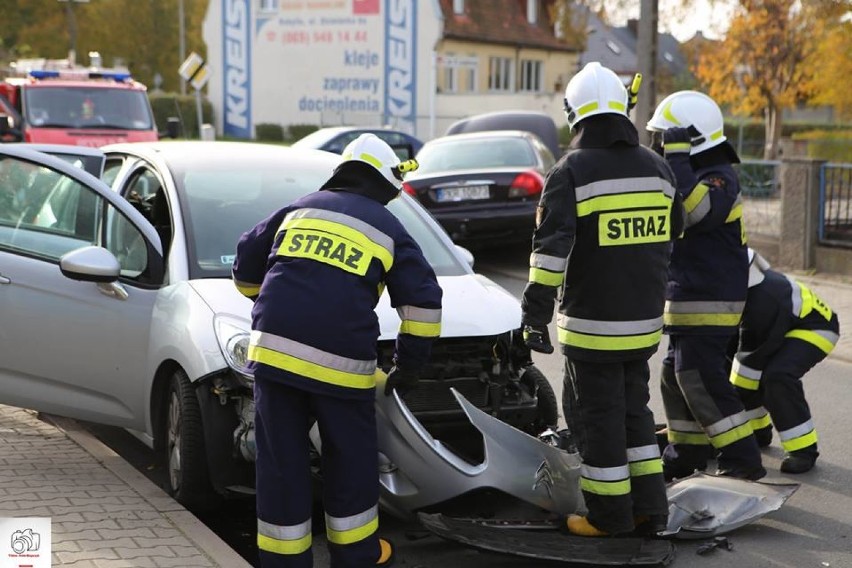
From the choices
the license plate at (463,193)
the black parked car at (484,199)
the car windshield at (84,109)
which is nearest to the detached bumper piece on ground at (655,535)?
the black parked car at (484,199)

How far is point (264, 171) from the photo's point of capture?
20.5 ft

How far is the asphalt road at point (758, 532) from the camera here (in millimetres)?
4844

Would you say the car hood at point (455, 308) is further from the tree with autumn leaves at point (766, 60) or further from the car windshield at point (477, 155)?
the tree with autumn leaves at point (766, 60)

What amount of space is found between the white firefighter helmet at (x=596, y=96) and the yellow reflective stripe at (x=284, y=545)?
6.65 feet

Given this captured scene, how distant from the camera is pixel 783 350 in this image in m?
6.10

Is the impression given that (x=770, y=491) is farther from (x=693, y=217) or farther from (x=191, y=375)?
(x=191, y=375)

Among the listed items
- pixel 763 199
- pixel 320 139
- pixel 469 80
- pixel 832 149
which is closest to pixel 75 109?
pixel 320 139

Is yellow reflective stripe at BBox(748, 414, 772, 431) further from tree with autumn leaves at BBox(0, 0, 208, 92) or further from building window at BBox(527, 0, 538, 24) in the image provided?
tree with autumn leaves at BBox(0, 0, 208, 92)

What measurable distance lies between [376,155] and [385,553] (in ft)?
5.08

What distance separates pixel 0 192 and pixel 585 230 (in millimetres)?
3327

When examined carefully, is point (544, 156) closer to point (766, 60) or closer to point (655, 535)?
point (655, 535)

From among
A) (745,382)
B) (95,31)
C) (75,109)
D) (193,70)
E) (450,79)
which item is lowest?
(745,382)

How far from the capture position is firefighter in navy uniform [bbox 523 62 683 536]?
4.77 metres

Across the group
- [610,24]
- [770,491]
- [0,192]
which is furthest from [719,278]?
[610,24]
